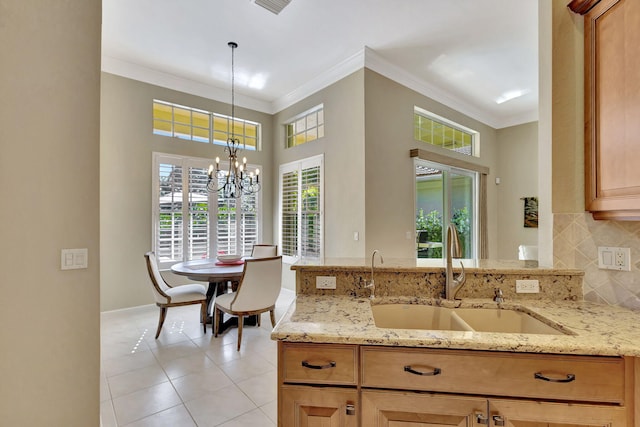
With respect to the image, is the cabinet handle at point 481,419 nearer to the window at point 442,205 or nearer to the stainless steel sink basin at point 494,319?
the stainless steel sink basin at point 494,319

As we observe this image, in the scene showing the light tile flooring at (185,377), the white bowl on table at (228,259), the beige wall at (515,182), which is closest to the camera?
the light tile flooring at (185,377)

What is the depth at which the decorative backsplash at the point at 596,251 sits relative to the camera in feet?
4.65

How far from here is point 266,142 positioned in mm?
5414

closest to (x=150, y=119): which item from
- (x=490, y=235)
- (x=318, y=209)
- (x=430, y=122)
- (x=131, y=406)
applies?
(x=318, y=209)

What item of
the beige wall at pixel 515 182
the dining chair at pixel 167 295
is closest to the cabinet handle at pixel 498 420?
the dining chair at pixel 167 295

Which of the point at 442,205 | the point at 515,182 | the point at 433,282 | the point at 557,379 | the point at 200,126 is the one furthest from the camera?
the point at 515,182

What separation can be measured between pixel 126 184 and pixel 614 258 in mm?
4933

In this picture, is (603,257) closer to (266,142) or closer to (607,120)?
(607,120)

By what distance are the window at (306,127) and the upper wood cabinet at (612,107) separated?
11.0ft

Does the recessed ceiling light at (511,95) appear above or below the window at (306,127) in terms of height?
above

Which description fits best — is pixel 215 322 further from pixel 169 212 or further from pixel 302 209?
pixel 302 209

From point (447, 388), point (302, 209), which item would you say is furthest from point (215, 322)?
point (447, 388)

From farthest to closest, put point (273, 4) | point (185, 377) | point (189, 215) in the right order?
1. point (189, 215)
2. point (273, 4)
3. point (185, 377)

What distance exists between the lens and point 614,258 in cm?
146
